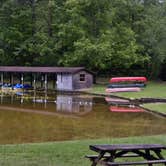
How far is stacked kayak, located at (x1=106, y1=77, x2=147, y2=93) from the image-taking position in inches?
1634

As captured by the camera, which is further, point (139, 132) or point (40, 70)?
point (40, 70)

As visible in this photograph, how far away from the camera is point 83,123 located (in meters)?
23.1

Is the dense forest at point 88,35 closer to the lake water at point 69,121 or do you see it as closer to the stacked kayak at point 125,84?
the stacked kayak at point 125,84

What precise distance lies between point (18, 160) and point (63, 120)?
13.5m

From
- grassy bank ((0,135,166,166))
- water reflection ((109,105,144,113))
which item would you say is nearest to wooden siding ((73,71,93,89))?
water reflection ((109,105,144,113))

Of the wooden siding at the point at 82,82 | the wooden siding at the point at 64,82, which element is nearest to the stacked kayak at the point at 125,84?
the wooden siding at the point at 82,82

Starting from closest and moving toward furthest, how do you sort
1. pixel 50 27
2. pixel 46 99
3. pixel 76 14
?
pixel 46 99
pixel 76 14
pixel 50 27

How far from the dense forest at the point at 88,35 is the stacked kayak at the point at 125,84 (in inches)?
172

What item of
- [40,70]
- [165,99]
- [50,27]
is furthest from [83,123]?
[50,27]

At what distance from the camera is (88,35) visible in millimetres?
50406

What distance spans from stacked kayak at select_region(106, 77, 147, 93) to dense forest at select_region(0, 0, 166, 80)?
4361 millimetres

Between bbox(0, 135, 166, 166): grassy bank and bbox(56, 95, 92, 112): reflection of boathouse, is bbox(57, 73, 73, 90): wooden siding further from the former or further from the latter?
bbox(0, 135, 166, 166): grassy bank

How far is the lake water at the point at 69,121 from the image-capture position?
1883cm

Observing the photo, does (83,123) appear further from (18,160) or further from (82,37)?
(82,37)
